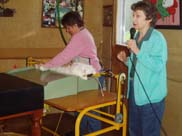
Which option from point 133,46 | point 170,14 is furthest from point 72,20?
point 133,46

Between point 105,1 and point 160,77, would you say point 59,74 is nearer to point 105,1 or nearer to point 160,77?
point 160,77

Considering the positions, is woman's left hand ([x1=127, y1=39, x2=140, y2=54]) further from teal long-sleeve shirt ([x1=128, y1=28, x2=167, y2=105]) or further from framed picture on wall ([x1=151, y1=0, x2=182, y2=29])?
framed picture on wall ([x1=151, y1=0, x2=182, y2=29])

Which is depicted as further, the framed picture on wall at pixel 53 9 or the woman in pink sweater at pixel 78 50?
the framed picture on wall at pixel 53 9

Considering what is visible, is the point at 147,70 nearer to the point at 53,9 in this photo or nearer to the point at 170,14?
the point at 170,14

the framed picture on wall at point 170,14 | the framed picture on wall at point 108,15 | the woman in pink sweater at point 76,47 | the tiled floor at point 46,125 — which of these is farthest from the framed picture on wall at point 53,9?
the framed picture on wall at point 170,14

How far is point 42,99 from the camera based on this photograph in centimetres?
206

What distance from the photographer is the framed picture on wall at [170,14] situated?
2896 millimetres

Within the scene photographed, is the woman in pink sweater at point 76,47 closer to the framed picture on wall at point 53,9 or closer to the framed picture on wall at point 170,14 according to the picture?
the framed picture on wall at point 170,14

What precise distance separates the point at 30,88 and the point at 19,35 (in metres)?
1.96

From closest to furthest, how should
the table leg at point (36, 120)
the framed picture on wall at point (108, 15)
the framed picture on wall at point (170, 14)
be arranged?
1. the table leg at point (36, 120)
2. the framed picture on wall at point (170, 14)
3. the framed picture on wall at point (108, 15)

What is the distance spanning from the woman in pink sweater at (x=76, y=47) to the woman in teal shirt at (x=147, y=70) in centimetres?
60

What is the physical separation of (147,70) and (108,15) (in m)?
1.99

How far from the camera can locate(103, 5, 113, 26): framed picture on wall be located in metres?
4.03

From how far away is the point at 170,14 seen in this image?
118 inches
